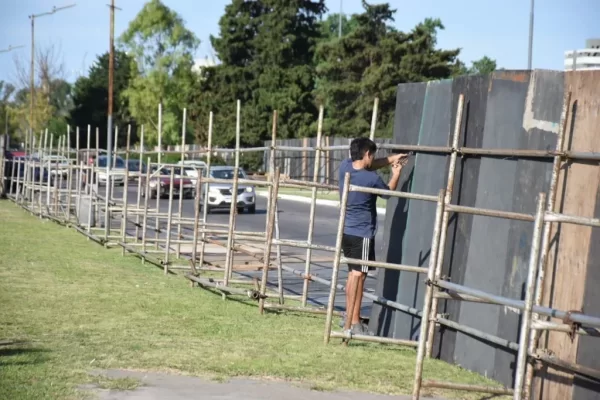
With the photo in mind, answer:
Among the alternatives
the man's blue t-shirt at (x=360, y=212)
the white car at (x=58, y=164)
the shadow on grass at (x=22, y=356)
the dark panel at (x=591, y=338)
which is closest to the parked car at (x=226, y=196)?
the white car at (x=58, y=164)

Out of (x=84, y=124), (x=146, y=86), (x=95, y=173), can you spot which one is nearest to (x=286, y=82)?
(x=146, y=86)

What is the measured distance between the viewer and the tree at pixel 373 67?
2197 inches

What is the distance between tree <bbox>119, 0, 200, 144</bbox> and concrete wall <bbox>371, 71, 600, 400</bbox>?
72.9m

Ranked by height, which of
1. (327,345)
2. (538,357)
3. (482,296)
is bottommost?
(327,345)

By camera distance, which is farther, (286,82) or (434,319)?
(286,82)

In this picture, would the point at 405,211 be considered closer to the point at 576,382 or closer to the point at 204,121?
the point at 576,382

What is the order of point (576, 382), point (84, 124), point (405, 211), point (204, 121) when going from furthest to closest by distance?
1. point (84, 124)
2. point (204, 121)
3. point (405, 211)
4. point (576, 382)

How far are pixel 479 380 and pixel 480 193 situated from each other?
1585 mm

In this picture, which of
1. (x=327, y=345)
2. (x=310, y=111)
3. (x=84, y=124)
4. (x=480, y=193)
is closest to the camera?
(x=480, y=193)

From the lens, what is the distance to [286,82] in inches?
2815

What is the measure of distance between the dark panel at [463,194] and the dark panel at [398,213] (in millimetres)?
845

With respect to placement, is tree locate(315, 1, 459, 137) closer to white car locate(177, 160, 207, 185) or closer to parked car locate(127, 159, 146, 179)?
parked car locate(127, 159, 146, 179)

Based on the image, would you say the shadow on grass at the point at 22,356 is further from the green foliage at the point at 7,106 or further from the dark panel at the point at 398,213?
the green foliage at the point at 7,106

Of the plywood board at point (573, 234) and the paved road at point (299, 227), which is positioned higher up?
the plywood board at point (573, 234)
